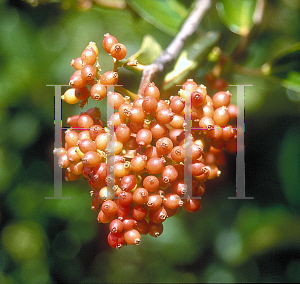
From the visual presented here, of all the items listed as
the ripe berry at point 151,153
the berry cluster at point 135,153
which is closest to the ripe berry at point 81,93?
the berry cluster at point 135,153

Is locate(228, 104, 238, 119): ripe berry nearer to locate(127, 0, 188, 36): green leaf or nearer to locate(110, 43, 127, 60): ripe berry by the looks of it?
locate(110, 43, 127, 60): ripe berry

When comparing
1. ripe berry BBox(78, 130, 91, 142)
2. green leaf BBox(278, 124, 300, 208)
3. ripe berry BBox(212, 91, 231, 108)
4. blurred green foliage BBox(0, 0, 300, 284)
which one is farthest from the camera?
blurred green foliage BBox(0, 0, 300, 284)

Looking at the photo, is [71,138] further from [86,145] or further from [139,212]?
[139,212]

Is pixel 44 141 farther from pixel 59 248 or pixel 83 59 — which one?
pixel 83 59

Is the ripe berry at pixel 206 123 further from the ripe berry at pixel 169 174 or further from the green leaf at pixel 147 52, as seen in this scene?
the green leaf at pixel 147 52

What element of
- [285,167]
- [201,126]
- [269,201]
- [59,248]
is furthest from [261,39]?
[59,248]

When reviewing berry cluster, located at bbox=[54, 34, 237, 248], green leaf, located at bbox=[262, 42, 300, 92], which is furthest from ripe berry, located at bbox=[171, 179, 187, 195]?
green leaf, located at bbox=[262, 42, 300, 92]
